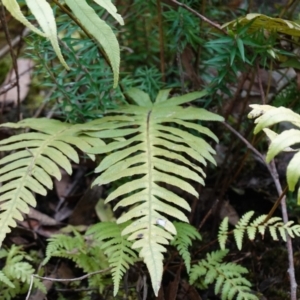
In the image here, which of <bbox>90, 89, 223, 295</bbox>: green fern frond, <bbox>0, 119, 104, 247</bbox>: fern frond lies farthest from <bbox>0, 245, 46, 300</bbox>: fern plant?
<bbox>90, 89, 223, 295</bbox>: green fern frond

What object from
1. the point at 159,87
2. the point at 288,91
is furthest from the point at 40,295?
the point at 288,91

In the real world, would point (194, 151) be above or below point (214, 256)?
above

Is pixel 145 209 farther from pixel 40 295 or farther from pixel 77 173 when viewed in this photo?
pixel 77 173

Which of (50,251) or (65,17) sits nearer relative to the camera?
(50,251)

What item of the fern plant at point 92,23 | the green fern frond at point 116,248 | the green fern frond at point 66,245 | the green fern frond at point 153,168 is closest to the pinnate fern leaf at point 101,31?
the fern plant at point 92,23

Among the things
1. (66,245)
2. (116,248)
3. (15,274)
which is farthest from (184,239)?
(15,274)

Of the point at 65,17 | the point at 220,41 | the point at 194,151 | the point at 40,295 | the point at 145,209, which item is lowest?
the point at 40,295

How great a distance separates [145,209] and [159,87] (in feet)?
2.48

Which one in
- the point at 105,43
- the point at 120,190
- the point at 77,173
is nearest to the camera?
the point at 105,43

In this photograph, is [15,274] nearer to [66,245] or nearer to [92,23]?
[66,245]

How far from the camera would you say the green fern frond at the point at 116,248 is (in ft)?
3.77

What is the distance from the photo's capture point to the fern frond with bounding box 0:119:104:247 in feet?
3.70

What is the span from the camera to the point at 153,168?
4.06 feet

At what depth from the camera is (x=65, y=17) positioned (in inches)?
64.6
